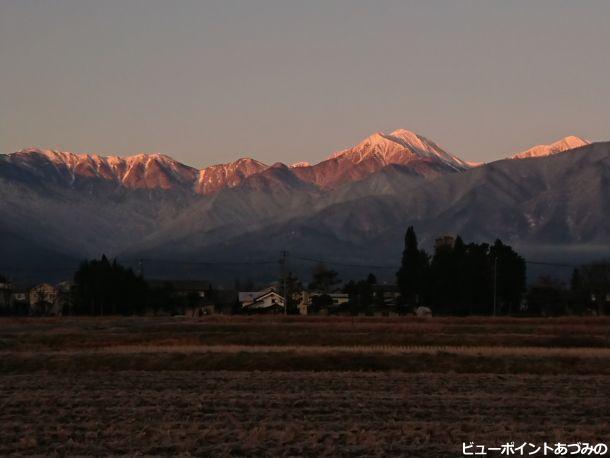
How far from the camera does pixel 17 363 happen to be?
36.2 metres

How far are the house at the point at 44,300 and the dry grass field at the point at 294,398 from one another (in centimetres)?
7477

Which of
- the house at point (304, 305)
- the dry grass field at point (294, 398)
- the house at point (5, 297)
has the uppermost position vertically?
the house at point (5, 297)

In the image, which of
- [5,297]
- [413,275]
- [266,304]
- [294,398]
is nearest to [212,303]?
[266,304]

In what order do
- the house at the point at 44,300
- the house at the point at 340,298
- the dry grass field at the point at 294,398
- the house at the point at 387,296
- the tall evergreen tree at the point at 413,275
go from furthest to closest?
the house at the point at 44,300, the house at the point at 340,298, the house at the point at 387,296, the tall evergreen tree at the point at 413,275, the dry grass field at the point at 294,398

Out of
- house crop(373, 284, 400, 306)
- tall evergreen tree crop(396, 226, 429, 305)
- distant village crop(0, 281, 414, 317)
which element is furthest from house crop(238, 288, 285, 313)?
tall evergreen tree crop(396, 226, 429, 305)

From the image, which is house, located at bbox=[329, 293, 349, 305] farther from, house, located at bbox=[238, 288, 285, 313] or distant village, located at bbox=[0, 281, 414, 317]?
house, located at bbox=[238, 288, 285, 313]

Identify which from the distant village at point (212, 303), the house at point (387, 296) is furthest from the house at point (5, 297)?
the house at point (387, 296)

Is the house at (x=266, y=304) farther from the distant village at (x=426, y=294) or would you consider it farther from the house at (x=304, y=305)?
the house at (x=304, y=305)

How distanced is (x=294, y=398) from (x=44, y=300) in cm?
11451

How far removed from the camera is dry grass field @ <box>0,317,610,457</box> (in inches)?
733

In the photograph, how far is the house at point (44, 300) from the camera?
121 meters

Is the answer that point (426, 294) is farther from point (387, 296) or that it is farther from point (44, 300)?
point (44, 300)

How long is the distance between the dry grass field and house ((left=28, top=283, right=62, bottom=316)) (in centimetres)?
7477

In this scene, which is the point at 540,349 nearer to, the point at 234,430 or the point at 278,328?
the point at 278,328
